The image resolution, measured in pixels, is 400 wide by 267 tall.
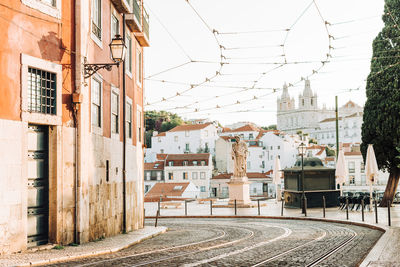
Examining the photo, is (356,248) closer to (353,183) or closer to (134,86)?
(134,86)

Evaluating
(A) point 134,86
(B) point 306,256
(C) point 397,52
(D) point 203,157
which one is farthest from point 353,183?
(B) point 306,256

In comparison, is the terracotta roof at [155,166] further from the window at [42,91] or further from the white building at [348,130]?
the white building at [348,130]

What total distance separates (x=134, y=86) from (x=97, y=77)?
5225mm

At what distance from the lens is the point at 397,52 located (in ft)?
83.5

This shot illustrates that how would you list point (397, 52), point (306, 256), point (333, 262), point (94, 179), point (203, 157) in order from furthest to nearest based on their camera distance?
point (203, 157)
point (397, 52)
point (94, 179)
point (306, 256)
point (333, 262)

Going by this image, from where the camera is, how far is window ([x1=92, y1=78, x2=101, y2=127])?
42.7 feet

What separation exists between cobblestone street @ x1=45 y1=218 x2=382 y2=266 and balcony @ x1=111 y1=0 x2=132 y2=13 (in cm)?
703

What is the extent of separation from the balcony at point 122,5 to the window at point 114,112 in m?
2.67

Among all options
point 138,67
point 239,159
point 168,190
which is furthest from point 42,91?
point 168,190

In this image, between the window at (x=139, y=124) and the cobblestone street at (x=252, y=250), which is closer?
the cobblestone street at (x=252, y=250)

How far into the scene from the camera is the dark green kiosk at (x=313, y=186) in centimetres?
2639

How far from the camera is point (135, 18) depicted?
55.1 feet

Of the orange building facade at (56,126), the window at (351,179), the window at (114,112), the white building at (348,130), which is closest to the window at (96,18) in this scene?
the orange building facade at (56,126)

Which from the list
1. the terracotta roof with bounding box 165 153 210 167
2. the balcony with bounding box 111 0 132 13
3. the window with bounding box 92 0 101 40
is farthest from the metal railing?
the terracotta roof with bounding box 165 153 210 167
